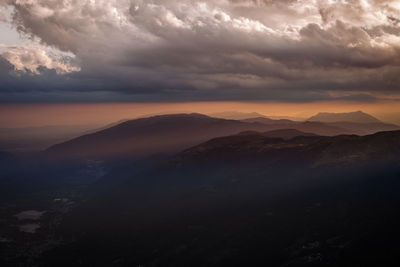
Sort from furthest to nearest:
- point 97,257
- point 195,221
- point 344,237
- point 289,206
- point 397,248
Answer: point 195,221
point 289,206
point 97,257
point 344,237
point 397,248

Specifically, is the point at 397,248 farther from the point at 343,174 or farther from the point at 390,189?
the point at 343,174

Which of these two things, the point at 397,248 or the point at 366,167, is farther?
the point at 366,167

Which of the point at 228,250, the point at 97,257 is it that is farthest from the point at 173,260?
the point at 97,257

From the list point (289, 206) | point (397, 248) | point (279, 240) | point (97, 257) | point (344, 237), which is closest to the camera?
point (397, 248)

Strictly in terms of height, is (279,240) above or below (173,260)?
above

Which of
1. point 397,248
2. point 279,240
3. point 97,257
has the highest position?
point 397,248

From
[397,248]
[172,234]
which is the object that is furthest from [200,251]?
[397,248]

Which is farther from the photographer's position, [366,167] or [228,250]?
[366,167]

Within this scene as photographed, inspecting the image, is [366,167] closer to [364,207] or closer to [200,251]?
[364,207]

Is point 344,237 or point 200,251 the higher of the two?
point 344,237
